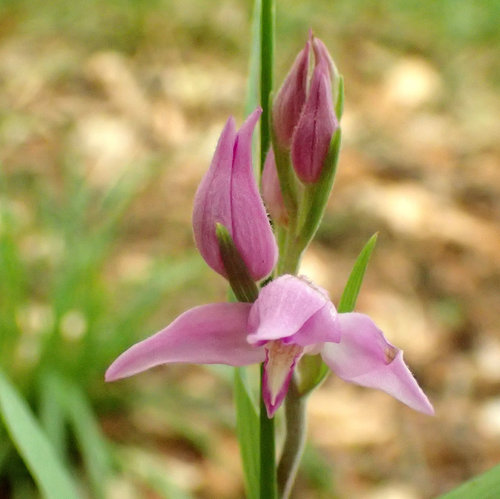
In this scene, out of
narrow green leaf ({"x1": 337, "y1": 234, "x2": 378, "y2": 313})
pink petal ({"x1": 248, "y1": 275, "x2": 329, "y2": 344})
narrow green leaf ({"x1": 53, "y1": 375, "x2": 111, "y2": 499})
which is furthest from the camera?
narrow green leaf ({"x1": 53, "y1": 375, "x2": 111, "y2": 499})

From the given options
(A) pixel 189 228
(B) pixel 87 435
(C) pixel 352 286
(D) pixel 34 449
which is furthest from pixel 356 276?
(A) pixel 189 228

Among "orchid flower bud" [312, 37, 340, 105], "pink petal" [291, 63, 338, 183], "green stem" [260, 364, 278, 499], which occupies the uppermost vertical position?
"orchid flower bud" [312, 37, 340, 105]

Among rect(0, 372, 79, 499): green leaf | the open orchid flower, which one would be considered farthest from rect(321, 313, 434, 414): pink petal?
rect(0, 372, 79, 499): green leaf

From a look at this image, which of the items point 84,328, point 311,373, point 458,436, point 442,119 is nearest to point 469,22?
point 442,119

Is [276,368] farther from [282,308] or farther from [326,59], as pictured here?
[326,59]

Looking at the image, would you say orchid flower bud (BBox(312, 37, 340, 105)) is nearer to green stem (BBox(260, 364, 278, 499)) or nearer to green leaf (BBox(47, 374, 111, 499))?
green stem (BBox(260, 364, 278, 499))
